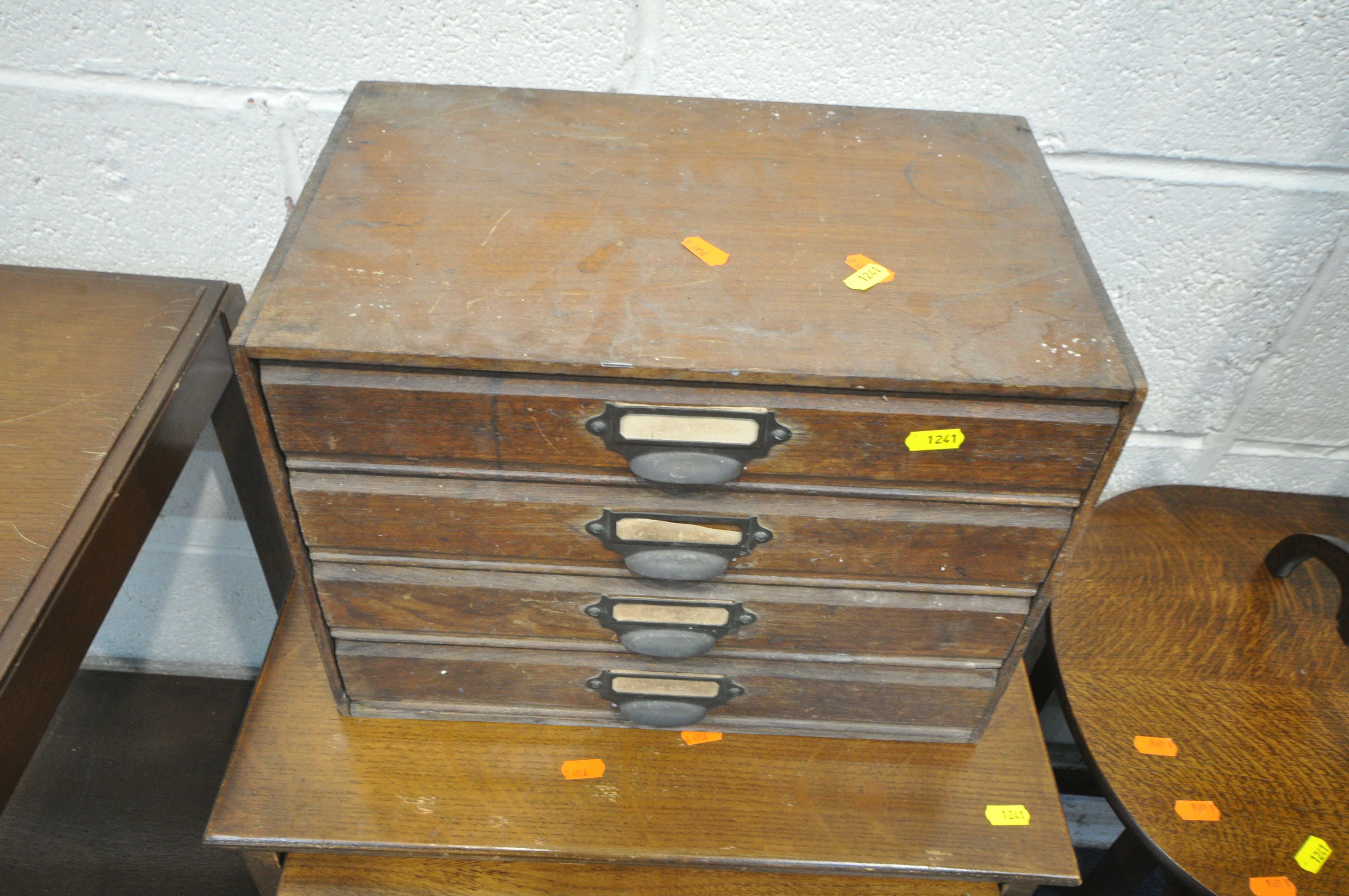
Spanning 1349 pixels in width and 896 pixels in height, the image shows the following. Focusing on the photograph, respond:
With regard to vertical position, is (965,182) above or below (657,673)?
above

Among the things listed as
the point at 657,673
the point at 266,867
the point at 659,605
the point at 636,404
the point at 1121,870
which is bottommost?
the point at 1121,870

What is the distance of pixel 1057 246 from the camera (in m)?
0.78

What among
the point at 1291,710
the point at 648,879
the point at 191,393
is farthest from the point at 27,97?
the point at 1291,710

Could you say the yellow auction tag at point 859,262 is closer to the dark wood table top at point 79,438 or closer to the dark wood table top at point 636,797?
the dark wood table top at point 636,797

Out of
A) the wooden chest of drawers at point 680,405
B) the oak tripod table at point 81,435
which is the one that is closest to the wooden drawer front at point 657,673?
the wooden chest of drawers at point 680,405

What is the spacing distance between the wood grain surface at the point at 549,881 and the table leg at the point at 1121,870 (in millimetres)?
284

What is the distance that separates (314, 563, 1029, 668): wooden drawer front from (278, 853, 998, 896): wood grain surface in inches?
9.4

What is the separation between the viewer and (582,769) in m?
0.95

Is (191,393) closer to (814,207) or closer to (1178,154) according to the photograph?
(814,207)

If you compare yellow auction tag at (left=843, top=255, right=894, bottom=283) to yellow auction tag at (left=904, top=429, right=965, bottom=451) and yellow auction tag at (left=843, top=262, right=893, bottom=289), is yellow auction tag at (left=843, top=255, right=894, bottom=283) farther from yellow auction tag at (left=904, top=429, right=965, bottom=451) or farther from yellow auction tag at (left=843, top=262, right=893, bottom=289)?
yellow auction tag at (left=904, top=429, right=965, bottom=451)

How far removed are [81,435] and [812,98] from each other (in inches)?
33.2

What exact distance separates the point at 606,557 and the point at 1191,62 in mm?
811

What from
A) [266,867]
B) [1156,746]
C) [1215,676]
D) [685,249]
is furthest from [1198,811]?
[266,867]

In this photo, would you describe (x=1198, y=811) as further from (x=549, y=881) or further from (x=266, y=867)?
(x=266, y=867)
